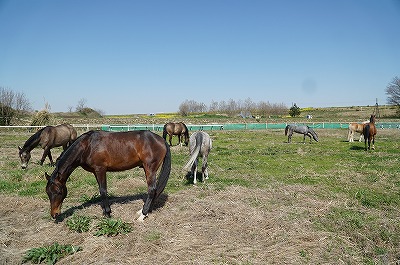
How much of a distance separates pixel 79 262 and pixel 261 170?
8154 millimetres

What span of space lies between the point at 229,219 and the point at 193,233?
3.08 feet

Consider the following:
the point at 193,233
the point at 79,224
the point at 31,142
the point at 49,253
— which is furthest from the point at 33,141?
the point at 193,233

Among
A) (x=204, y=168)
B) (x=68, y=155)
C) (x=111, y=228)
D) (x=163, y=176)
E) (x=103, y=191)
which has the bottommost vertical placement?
(x=111, y=228)

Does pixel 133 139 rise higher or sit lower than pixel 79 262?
higher

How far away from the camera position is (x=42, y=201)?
6977 mm

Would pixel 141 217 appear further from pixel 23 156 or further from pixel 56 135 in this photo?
pixel 56 135

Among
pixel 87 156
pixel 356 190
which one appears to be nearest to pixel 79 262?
pixel 87 156

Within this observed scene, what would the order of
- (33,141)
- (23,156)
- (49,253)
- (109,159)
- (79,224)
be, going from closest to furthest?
(49,253) → (79,224) → (109,159) → (23,156) → (33,141)

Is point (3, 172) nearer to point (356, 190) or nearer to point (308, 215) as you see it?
point (308, 215)

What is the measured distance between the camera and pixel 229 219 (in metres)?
5.66

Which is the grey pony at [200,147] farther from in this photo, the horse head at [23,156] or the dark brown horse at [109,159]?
the horse head at [23,156]

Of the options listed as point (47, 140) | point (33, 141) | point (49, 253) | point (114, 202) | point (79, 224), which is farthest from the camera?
point (47, 140)

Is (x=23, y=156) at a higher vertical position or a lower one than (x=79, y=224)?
higher

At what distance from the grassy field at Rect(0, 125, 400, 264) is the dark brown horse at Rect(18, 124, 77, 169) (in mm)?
913
